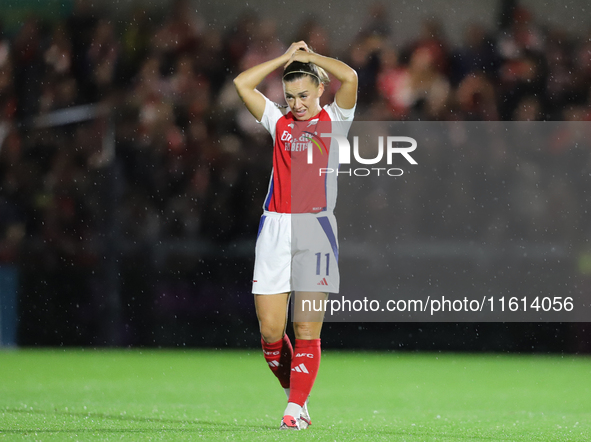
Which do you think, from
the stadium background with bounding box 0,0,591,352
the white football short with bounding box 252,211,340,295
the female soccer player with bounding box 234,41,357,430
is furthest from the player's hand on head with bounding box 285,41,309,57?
the stadium background with bounding box 0,0,591,352

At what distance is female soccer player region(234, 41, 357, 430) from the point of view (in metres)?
4.79

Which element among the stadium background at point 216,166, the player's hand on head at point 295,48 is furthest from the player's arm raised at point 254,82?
the stadium background at point 216,166

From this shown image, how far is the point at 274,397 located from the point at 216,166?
3716 mm

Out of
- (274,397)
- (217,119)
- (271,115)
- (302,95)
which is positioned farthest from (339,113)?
(217,119)

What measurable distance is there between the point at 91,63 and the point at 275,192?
257 inches

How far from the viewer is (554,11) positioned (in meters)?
10.1

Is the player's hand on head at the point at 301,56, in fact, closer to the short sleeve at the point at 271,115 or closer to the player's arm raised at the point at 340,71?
the player's arm raised at the point at 340,71

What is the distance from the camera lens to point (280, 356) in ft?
16.5

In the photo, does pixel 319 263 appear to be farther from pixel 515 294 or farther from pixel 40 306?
pixel 40 306

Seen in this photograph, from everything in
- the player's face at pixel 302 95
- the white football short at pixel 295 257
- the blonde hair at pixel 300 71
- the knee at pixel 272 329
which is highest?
the blonde hair at pixel 300 71

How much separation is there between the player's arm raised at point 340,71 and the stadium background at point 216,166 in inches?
155

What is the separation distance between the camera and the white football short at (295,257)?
4805 millimetres

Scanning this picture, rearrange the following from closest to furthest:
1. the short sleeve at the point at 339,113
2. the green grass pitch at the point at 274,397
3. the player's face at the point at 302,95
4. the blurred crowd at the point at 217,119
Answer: the green grass pitch at the point at 274,397 → the player's face at the point at 302,95 → the short sleeve at the point at 339,113 → the blurred crowd at the point at 217,119

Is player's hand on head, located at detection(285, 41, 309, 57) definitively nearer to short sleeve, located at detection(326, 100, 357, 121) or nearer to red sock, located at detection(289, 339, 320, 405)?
short sleeve, located at detection(326, 100, 357, 121)
